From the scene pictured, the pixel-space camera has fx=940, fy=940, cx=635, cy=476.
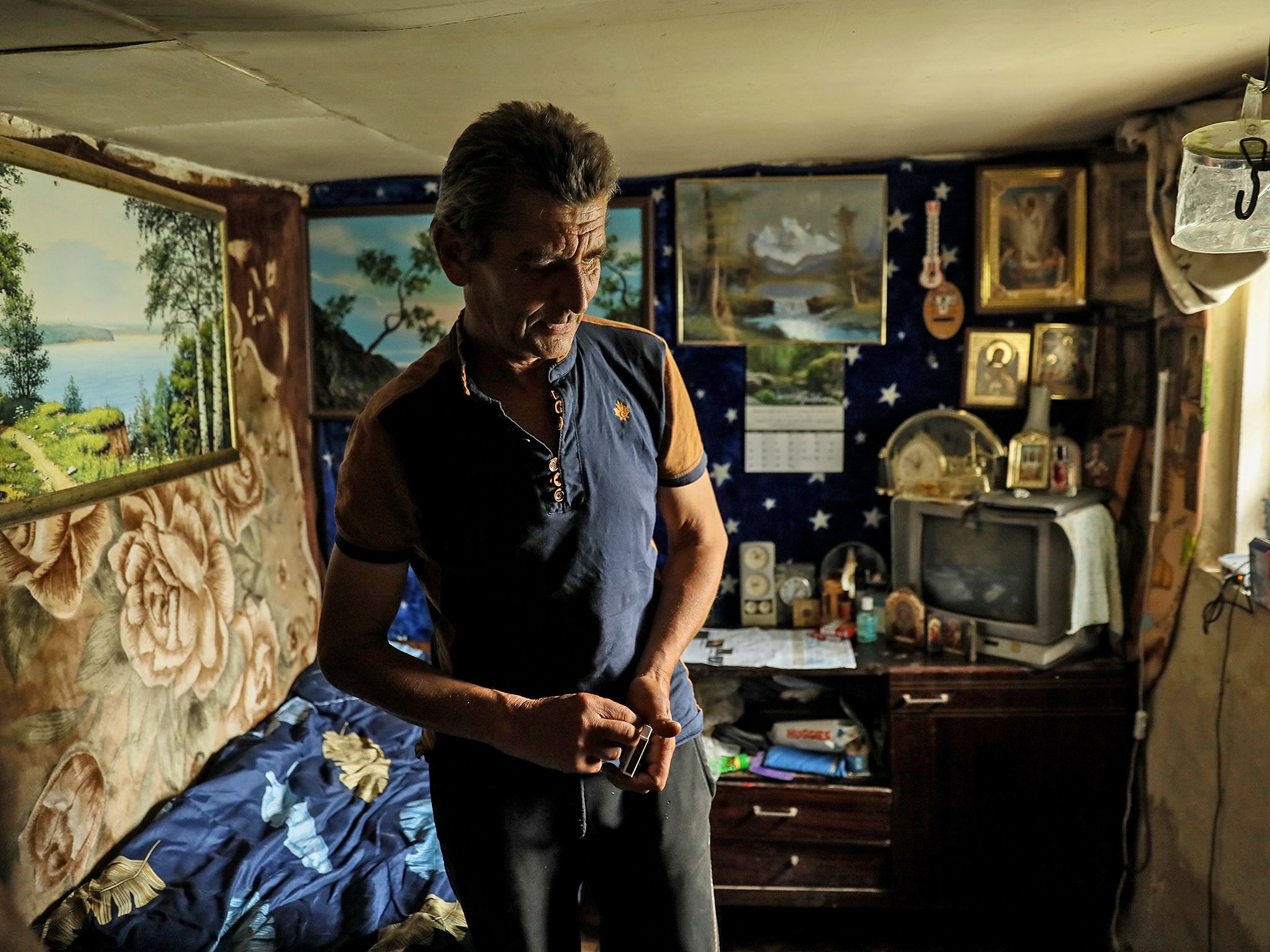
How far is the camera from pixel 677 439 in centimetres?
140

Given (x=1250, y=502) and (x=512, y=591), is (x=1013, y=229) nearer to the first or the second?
(x=1250, y=502)

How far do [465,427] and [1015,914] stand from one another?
270cm

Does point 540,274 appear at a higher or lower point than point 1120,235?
lower

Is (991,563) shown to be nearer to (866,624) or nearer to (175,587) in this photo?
(866,624)

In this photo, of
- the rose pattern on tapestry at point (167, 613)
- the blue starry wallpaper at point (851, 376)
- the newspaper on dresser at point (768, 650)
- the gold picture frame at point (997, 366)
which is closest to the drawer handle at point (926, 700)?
the newspaper on dresser at point (768, 650)

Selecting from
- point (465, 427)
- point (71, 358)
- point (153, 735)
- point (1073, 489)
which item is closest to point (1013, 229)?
point (1073, 489)

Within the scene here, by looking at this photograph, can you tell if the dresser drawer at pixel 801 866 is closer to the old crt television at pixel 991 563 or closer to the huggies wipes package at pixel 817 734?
the huggies wipes package at pixel 817 734

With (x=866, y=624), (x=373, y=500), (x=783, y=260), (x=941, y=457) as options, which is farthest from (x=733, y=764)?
(x=373, y=500)

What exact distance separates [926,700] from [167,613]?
2.14 m

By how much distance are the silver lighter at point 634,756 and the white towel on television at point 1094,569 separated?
75.0 inches

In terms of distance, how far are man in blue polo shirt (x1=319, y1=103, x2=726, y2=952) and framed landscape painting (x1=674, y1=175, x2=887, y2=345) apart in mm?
1971

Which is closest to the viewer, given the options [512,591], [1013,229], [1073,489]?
[512,591]

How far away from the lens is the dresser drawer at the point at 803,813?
2.81 m

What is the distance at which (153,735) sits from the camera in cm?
Result: 239
